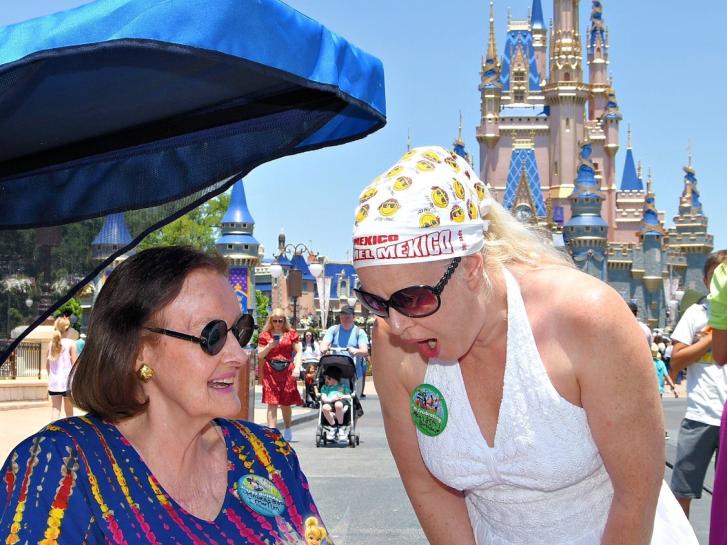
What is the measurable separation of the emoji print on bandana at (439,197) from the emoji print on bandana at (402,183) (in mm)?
59

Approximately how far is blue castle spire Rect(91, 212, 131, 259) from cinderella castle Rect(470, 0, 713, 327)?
63494 millimetres

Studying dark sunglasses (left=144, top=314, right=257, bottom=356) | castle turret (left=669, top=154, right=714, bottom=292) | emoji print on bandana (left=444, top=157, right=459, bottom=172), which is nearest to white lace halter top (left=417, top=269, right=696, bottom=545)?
emoji print on bandana (left=444, top=157, right=459, bottom=172)

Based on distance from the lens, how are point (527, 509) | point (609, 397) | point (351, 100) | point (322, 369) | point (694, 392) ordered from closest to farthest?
point (351, 100)
point (609, 397)
point (527, 509)
point (694, 392)
point (322, 369)

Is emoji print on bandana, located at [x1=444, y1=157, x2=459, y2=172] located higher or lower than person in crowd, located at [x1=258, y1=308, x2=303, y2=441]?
higher

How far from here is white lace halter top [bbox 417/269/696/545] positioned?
246cm

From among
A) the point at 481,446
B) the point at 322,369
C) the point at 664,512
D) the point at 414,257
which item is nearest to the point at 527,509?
the point at 481,446

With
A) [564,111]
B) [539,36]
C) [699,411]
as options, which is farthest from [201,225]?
[539,36]

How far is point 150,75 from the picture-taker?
224 centimetres

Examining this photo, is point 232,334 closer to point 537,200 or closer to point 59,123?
point 59,123

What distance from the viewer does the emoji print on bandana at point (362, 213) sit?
2.31m

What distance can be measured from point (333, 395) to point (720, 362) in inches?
347

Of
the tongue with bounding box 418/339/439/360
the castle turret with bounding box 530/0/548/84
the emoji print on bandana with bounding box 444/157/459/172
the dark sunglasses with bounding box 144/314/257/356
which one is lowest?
the tongue with bounding box 418/339/439/360

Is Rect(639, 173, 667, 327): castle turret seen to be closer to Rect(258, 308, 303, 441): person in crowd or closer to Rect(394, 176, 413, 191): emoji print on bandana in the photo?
Rect(258, 308, 303, 441): person in crowd

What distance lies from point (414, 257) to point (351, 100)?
379 mm
